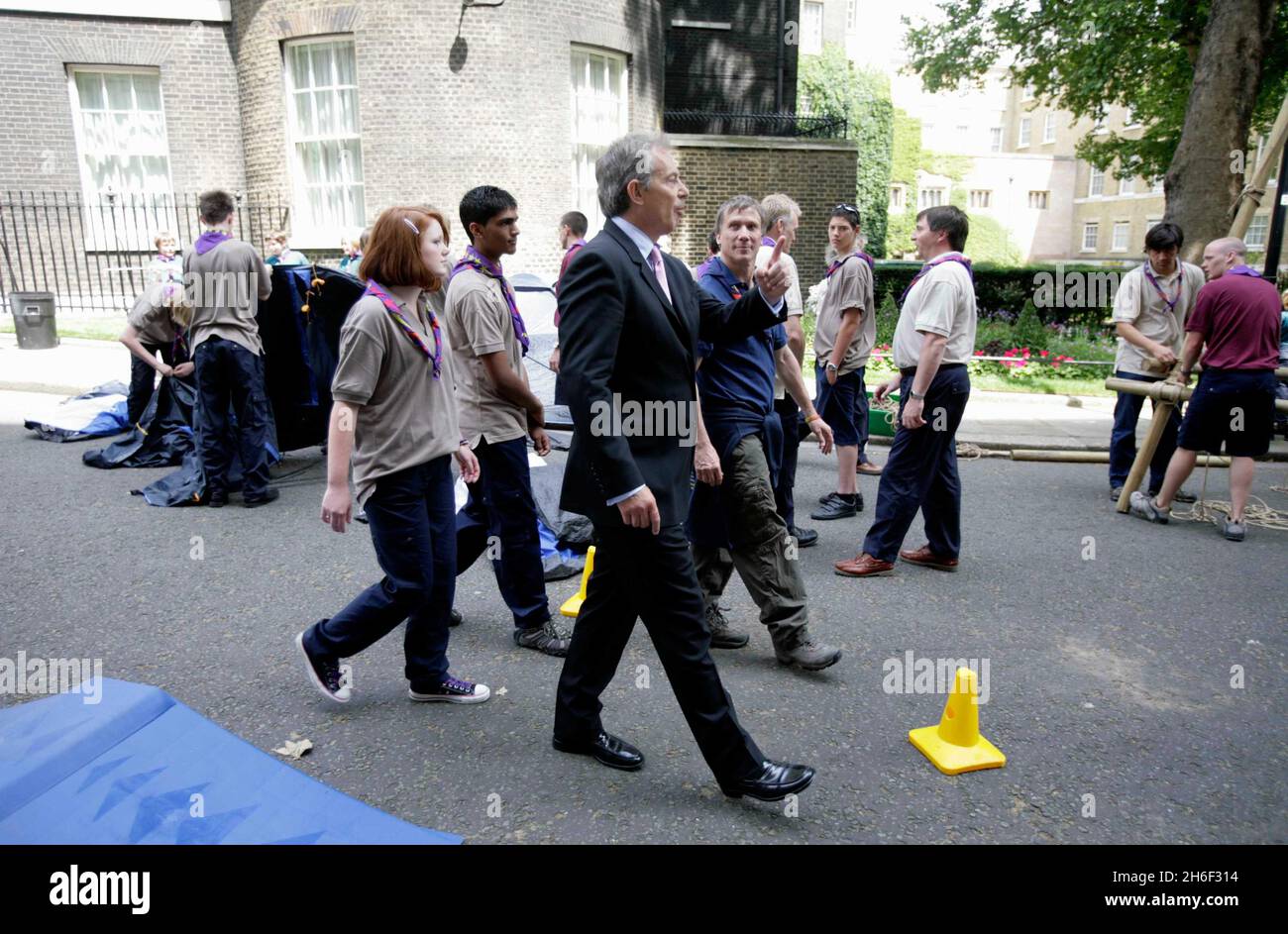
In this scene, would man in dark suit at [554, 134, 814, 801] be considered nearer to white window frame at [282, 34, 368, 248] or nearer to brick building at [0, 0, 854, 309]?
brick building at [0, 0, 854, 309]

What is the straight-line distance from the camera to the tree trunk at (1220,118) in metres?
11.6

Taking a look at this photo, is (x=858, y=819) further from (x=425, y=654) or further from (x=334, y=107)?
(x=334, y=107)

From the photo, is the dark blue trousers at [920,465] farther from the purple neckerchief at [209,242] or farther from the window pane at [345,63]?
the window pane at [345,63]

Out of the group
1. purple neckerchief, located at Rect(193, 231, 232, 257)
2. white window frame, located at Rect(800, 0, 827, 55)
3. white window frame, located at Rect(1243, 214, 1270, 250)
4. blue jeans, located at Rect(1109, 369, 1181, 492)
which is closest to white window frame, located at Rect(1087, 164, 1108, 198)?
white window frame, located at Rect(1243, 214, 1270, 250)

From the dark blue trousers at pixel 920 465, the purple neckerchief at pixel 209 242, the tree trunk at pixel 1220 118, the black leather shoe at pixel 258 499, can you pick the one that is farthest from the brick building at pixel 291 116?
the dark blue trousers at pixel 920 465

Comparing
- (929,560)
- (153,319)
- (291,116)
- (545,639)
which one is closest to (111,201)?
(291,116)

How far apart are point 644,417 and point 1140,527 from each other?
5074 mm

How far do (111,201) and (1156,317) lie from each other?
16.0m

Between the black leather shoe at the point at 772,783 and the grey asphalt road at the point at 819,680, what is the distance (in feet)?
0.33

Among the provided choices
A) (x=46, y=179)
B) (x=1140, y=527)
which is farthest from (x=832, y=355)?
(x=46, y=179)

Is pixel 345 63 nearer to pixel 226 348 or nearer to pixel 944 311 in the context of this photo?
pixel 226 348

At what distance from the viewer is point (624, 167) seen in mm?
2857

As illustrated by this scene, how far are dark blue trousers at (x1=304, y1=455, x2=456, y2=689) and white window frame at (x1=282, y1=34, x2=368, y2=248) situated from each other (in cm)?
1251
